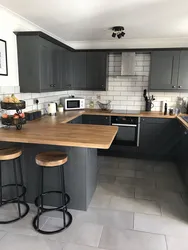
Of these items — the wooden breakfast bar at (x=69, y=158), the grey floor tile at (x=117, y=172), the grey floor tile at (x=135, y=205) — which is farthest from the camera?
the grey floor tile at (x=117, y=172)

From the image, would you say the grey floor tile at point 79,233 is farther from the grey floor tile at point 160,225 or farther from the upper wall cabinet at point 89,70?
the upper wall cabinet at point 89,70

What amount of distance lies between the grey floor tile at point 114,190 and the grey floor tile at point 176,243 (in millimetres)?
838

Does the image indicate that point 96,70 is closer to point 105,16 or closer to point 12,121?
point 105,16

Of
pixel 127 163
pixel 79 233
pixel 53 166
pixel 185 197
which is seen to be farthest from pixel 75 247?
pixel 127 163

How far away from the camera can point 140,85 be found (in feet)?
14.5

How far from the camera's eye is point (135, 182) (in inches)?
124

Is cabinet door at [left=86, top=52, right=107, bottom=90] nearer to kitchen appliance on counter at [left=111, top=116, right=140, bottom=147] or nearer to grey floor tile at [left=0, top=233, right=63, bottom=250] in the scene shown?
kitchen appliance on counter at [left=111, top=116, right=140, bottom=147]

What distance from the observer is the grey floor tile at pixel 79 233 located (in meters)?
1.96

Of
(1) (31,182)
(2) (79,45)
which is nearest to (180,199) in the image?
(1) (31,182)

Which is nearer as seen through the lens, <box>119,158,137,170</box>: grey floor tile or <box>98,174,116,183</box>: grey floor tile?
<box>98,174,116,183</box>: grey floor tile

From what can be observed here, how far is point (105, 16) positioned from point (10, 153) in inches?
83.7

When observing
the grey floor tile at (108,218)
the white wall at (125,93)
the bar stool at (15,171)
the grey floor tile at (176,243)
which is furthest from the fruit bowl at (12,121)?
the grey floor tile at (176,243)

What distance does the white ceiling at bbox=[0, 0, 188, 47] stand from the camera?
2.37 metres

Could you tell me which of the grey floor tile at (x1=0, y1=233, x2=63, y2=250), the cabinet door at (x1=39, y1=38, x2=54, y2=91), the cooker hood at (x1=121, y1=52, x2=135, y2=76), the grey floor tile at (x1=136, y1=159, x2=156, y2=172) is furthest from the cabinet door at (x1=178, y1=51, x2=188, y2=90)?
the grey floor tile at (x1=0, y1=233, x2=63, y2=250)
